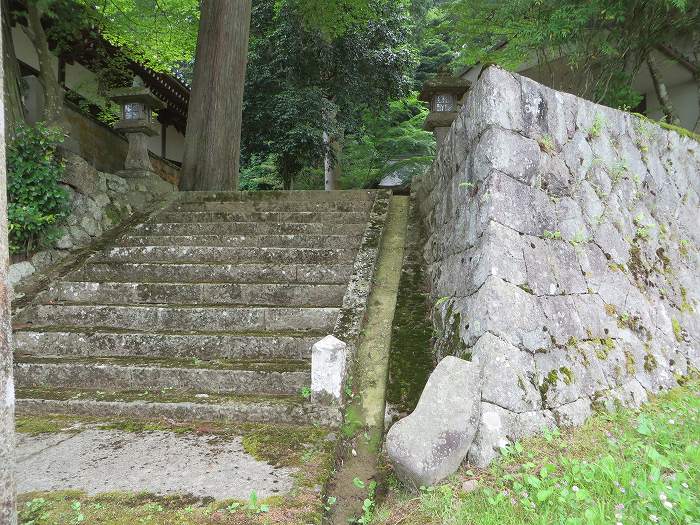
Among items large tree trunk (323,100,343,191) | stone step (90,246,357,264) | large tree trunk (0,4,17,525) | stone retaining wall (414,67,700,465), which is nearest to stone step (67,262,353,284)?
stone step (90,246,357,264)

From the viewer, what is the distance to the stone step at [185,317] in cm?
409

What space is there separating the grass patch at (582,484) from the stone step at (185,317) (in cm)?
186

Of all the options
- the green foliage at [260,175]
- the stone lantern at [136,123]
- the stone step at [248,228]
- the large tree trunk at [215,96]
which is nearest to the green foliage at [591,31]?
the stone step at [248,228]

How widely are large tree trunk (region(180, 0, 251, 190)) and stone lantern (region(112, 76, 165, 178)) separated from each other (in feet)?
2.58

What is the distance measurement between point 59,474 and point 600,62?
8.02 m

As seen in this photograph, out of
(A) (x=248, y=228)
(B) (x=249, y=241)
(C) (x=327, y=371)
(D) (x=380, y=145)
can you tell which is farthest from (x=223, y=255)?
(D) (x=380, y=145)

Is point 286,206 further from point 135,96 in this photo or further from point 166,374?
point 166,374

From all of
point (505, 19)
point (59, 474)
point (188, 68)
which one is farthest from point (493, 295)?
point (188, 68)

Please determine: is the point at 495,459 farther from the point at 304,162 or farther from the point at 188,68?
the point at 188,68

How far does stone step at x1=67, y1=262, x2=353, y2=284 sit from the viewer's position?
4.67 meters

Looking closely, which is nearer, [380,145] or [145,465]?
[145,465]

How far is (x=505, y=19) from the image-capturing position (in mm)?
6391

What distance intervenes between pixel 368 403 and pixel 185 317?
1.93 meters

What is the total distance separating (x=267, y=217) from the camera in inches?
242
